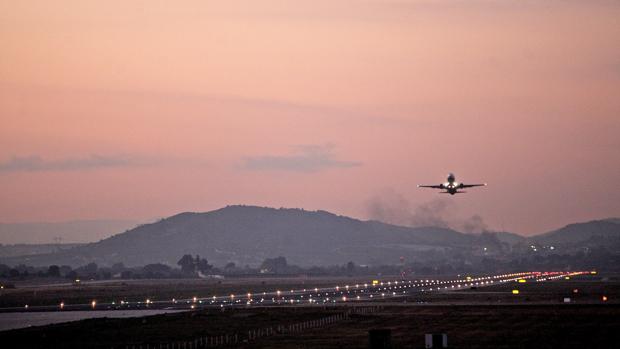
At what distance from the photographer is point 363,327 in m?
105

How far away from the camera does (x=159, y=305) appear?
532 ft

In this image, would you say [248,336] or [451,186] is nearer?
[248,336]

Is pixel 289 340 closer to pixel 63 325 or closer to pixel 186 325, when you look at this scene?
pixel 186 325

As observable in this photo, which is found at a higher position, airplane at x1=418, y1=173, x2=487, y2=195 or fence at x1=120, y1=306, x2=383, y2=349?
airplane at x1=418, y1=173, x2=487, y2=195

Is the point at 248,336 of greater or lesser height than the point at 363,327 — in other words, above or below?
below

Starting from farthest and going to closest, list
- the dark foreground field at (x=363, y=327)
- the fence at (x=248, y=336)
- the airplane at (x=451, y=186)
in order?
the airplane at (x=451, y=186) → the dark foreground field at (x=363, y=327) → the fence at (x=248, y=336)

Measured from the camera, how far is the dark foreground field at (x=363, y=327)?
88.9 meters

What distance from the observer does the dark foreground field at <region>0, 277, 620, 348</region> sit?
8894 cm

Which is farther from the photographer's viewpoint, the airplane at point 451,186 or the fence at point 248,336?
the airplane at point 451,186

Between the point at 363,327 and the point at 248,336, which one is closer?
the point at 248,336

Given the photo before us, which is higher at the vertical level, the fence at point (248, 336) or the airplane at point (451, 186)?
the airplane at point (451, 186)

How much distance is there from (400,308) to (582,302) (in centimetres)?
2254

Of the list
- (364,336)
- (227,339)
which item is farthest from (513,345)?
(227,339)

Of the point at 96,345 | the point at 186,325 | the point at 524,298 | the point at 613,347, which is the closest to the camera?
the point at 613,347
